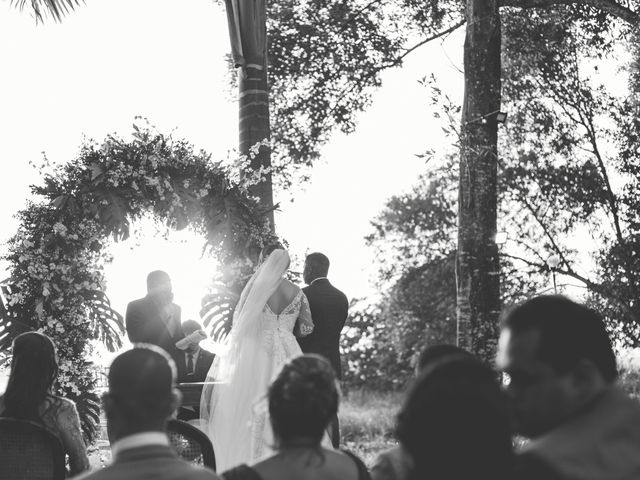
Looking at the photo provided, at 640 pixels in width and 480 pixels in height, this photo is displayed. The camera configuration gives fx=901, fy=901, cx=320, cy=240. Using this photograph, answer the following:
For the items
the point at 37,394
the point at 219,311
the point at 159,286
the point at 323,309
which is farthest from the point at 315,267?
the point at 37,394

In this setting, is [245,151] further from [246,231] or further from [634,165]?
[634,165]

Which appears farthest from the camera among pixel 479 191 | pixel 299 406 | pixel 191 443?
pixel 479 191

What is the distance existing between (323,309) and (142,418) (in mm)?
6408

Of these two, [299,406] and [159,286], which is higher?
[159,286]

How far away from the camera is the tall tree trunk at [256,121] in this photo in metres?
11.0

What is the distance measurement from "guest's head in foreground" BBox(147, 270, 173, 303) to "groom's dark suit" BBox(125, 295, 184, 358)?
0.23ft

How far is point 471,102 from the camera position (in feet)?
37.0

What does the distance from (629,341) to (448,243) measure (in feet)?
81.6

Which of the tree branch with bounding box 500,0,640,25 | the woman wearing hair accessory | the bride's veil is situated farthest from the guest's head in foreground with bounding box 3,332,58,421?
the tree branch with bounding box 500,0,640,25

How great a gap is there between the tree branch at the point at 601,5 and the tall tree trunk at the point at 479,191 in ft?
5.91

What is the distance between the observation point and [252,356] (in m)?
8.93

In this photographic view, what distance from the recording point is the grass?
2400 cm

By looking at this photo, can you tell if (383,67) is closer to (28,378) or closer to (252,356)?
(252,356)

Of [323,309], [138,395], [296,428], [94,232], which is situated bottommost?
[296,428]
